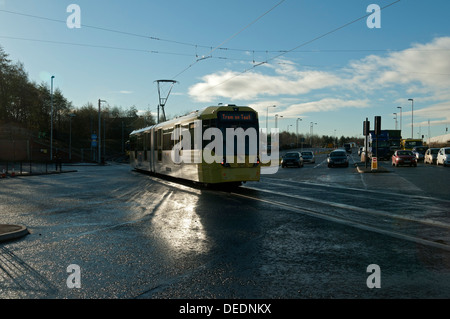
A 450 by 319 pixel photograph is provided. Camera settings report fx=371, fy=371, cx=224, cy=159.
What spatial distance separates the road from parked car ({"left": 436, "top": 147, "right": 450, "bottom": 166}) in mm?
28303

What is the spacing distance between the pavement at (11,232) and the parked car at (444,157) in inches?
1480

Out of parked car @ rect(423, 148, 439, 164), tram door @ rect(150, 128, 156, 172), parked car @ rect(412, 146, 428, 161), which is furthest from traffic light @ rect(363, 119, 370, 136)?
parked car @ rect(412, 146, 428, 161)

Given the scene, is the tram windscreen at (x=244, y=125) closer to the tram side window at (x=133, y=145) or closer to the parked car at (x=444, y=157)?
the tram side window at (x=133, y=145)

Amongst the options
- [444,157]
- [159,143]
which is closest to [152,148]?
[159,143]

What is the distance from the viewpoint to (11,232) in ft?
23.7

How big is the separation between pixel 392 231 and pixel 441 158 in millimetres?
35296

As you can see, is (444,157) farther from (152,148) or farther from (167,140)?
(167,140)

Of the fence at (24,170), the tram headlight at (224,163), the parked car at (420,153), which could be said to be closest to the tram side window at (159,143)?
the tram headlight at (224,163)

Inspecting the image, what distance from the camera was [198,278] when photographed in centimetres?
468

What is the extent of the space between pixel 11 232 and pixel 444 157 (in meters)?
38.6

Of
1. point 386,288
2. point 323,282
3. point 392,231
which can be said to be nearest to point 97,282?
point 323,282

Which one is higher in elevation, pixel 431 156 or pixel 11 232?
pixel 431 156

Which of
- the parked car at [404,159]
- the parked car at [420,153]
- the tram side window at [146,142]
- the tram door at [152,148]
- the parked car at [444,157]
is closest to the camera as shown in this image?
the tram door at [152,148]

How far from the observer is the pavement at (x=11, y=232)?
707 cm
